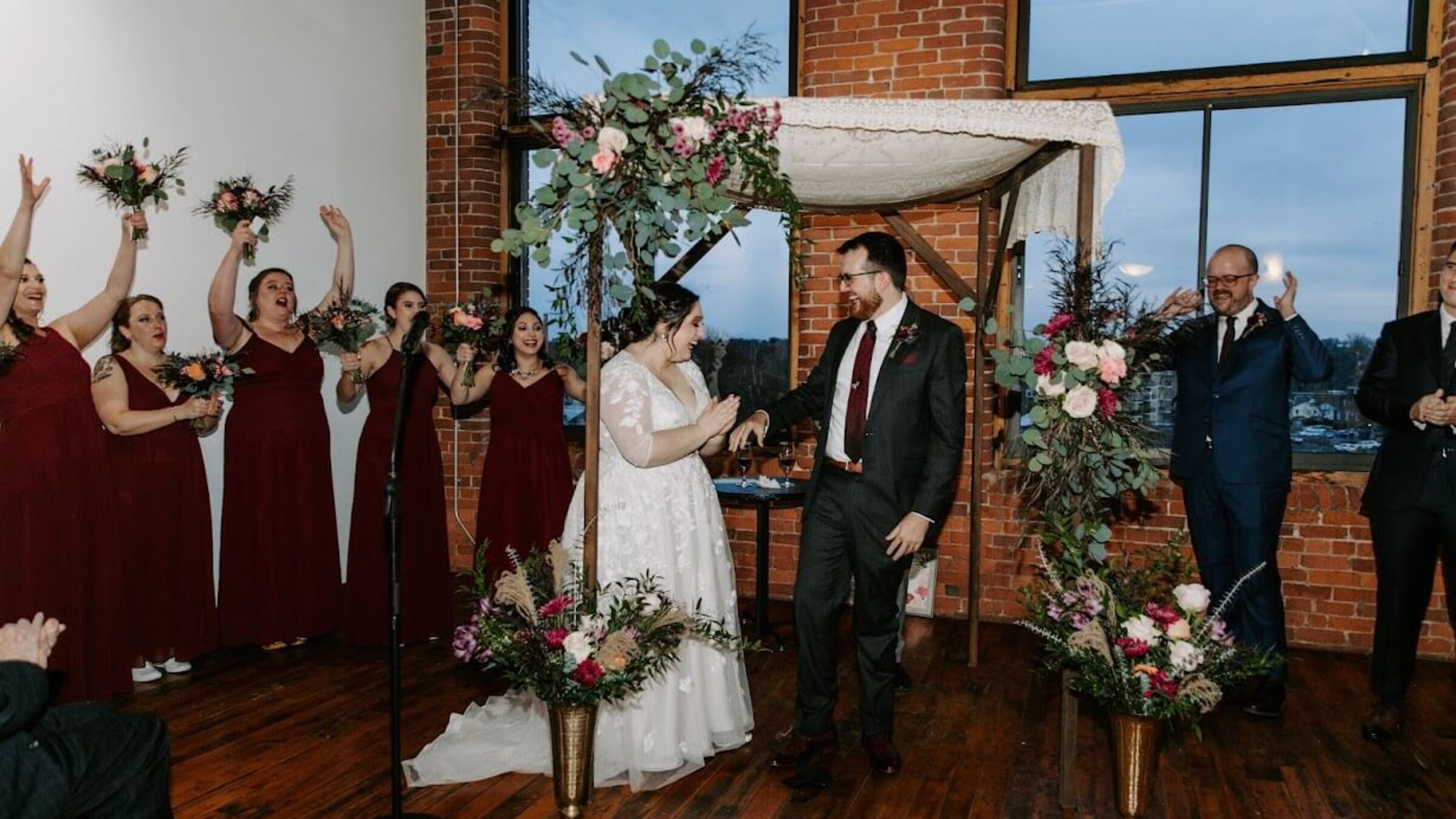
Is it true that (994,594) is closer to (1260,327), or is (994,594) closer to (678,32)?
(1260,327)

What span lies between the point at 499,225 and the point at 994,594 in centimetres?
399

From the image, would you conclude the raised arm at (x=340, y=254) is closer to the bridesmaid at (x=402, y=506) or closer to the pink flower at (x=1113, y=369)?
the bridesmaid at (x=402, y=506)

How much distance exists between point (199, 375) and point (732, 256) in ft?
10.4

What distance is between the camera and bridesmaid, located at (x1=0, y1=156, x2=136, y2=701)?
379 cm

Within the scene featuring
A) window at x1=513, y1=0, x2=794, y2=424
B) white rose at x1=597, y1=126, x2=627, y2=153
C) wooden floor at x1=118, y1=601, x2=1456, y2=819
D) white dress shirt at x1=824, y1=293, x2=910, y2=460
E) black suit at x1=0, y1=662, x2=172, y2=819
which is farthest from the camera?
window at x1=513, y1=0, x2=794, y2=424

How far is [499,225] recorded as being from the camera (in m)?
6.79

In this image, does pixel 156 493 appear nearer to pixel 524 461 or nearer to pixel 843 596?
pixel 524 461

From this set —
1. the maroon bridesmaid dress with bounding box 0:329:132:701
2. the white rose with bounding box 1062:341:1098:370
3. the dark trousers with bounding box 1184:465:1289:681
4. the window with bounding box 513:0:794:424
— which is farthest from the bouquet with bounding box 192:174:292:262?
the dark trousers with bounding box 1184:465:1289:681

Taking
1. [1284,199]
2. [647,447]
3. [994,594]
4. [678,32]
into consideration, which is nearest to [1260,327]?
[1284,199]

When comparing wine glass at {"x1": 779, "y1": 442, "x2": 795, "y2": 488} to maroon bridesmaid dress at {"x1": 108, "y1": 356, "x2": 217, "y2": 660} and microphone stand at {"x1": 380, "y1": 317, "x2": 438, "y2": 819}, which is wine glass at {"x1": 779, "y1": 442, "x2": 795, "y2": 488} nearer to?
microphone stand at {"x1": 380, "y1": 317, "x2": 438, "y2": 819}

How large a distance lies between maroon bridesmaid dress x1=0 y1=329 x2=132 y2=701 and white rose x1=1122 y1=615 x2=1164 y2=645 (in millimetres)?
3888

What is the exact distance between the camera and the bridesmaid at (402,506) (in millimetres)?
5035

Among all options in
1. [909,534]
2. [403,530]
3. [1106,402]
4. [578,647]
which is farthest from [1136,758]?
[403,530]

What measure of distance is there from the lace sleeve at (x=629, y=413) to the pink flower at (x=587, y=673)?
0.70m
